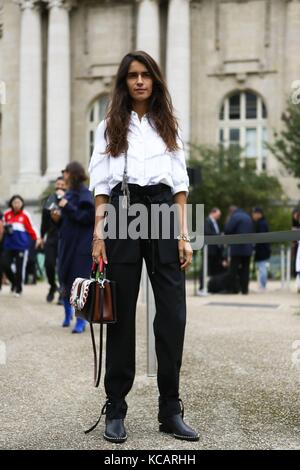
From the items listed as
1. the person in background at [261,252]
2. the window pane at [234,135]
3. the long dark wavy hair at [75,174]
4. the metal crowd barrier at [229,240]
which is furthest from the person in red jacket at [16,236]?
the window pane at [234,135]

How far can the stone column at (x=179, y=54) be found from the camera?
33.6m

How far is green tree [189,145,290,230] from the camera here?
2670 centimetres

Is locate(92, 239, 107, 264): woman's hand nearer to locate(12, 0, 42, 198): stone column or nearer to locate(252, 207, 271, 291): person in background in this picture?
locate(252, 207, 271, 291): person in background

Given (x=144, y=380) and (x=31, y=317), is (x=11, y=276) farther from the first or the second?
(x=144, y=380)

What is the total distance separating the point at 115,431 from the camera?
3742mm

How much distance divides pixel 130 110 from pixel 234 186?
2290 cm

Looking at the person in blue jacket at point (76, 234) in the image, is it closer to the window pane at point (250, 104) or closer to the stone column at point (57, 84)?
the stone column at point (57, 84)

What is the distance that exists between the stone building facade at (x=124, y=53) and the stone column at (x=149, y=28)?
5 centimetres

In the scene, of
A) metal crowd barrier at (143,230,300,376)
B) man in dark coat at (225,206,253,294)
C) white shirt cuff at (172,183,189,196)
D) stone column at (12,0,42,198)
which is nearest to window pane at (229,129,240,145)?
stone column at (12,0,42,198)

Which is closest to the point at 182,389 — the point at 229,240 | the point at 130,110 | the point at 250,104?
the point at 229,240

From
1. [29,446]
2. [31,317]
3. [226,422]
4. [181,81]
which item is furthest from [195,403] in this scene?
[181,81]

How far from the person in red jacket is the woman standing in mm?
9339

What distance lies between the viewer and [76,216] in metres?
8.19

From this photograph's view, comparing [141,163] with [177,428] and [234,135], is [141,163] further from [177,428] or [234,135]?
[234,135]
